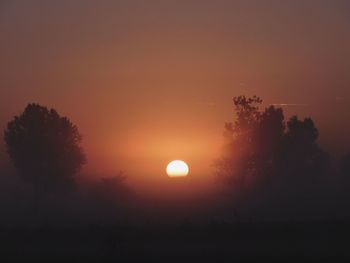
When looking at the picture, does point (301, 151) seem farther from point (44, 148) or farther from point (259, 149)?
point (44, 148)

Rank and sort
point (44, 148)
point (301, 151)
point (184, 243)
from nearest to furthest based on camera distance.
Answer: point (184, 243) < point (44, 148) < point (301, 151)

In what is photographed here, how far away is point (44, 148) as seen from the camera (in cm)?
6412

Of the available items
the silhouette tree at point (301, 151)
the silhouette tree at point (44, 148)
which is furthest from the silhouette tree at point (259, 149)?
the silhouette tree at point (44, 148)

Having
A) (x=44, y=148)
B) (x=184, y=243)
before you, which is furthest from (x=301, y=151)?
(x=184, y=243)

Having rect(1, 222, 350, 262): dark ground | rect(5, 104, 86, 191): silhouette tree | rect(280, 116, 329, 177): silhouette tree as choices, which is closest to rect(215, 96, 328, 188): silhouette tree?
rect(280, 116, 329, 177): silhouette tree

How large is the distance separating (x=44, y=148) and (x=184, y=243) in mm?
43491

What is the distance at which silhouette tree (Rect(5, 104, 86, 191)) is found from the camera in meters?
63.5

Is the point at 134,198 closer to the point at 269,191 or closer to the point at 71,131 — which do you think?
the point at 71,131

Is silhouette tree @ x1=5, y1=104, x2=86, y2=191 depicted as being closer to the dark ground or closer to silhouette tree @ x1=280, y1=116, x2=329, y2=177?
silhouette tree @ x1=280, y1=116, x2=329, y2=177

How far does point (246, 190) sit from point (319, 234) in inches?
1575

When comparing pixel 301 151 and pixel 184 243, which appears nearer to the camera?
pixel 184 243

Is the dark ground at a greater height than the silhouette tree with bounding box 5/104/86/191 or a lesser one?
lesser

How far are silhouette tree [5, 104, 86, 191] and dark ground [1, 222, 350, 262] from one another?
3613 centimetres

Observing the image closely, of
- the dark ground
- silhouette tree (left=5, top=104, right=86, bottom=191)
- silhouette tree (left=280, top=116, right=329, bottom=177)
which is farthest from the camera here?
silhouette tree (left=280, top=116, right=329, bottom=177)
